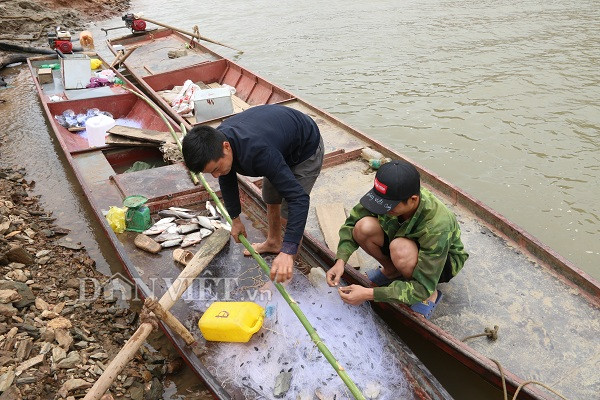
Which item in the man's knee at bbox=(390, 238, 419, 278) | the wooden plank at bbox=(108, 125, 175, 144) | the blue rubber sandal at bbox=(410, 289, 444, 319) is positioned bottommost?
the wooden plank at bbox=(108, 125, 175, 144)

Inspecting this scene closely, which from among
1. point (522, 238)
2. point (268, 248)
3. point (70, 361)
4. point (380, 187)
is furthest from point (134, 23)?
point (380, 187)

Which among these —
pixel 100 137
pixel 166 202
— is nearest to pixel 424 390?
pixel 166 202

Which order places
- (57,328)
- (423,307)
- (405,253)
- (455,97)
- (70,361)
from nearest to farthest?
(405,253) < (423,307) < (70,361) < (57,328) < (455,97)

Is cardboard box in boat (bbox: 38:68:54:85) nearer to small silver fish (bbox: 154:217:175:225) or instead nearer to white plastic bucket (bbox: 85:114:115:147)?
white plastic bucket (bbox: 85:114:115:147)

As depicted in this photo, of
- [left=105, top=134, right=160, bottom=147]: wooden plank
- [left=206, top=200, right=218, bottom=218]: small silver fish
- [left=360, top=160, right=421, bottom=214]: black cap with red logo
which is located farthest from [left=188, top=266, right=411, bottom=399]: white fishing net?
[left=105, top=134, right=160, bottom=147]: wooden plank

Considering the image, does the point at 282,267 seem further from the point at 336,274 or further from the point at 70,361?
the point at 70,361

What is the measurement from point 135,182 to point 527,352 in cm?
450

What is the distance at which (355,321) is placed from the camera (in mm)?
3795

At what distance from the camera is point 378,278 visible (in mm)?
4078

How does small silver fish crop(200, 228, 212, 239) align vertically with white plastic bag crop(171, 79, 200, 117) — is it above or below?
below

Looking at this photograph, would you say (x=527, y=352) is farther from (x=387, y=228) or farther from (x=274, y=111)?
(x=274, y=111)

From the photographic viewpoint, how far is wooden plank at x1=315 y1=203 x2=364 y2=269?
483 centimetres

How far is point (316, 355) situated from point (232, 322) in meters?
0.67

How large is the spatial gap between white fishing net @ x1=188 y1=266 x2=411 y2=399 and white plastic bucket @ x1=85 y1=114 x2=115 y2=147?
464cm
